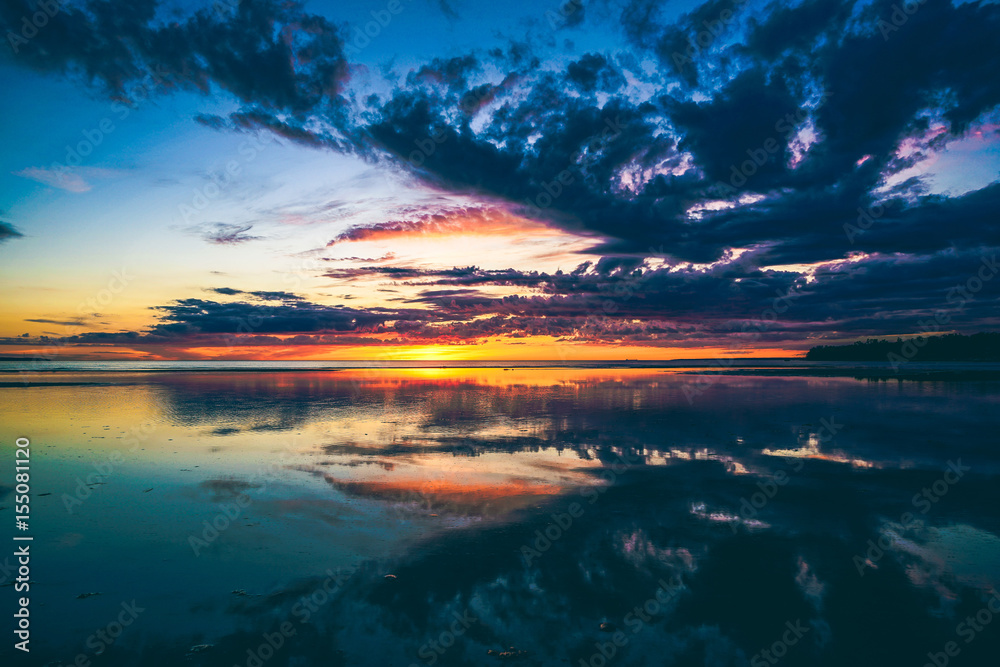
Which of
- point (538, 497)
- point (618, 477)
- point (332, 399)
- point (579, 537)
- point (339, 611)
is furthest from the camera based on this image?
point (332, 399)

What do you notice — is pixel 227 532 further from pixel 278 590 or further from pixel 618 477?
pixel 618 477

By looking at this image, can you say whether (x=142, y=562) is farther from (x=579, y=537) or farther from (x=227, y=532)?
(x=579, y=537)

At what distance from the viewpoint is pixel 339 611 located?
6887mm

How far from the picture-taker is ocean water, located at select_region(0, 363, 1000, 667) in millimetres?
6223

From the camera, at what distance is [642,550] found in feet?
29.1

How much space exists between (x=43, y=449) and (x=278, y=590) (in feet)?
51.7

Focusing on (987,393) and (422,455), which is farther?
(987,393)

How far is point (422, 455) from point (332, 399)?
69.6 feet

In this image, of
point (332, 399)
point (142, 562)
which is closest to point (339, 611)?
point (142, 562)

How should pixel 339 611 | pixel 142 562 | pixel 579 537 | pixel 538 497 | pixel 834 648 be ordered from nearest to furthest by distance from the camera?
pixel 834 648, pixel 339 611, pixel 142 562, pixel 579 537, pixel 538 497

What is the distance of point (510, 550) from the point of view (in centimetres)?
884

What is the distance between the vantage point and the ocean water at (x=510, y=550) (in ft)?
20.4

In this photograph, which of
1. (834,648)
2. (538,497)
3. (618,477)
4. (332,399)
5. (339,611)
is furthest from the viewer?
(332,399)

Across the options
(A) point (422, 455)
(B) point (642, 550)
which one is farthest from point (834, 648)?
(A) point (422, 455)
